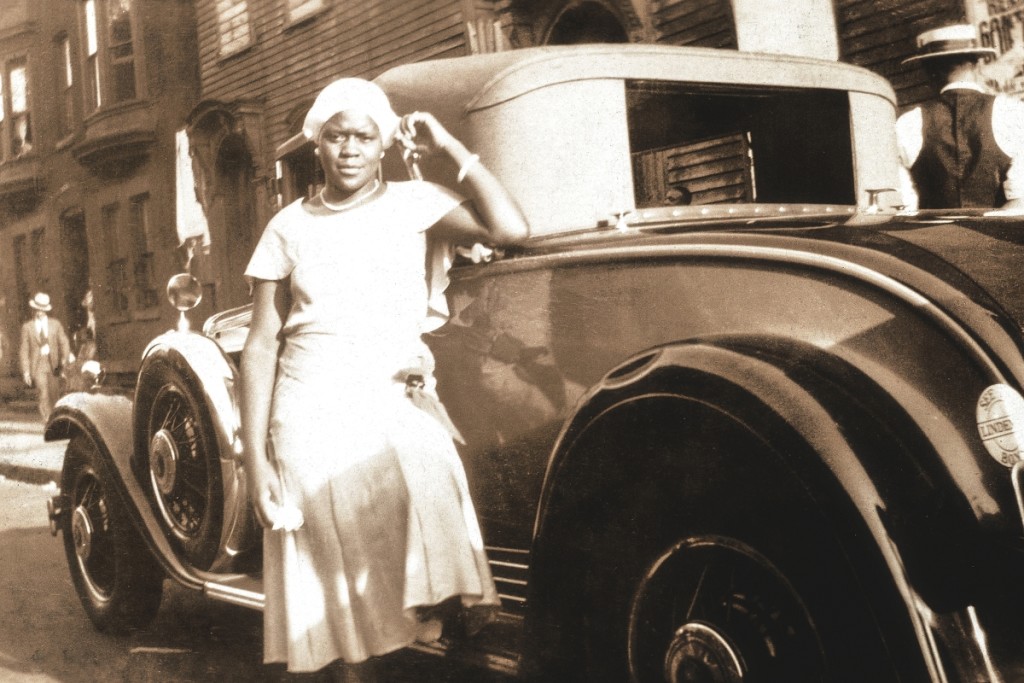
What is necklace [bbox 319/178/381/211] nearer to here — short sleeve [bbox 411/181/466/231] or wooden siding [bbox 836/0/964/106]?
short sleeve [bbox 411/181/466/231]

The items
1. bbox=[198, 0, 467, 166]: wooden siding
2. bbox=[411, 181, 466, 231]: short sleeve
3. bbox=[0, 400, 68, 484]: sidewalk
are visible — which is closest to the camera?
bbox=[411, 181, 466, 231]: short sleeve

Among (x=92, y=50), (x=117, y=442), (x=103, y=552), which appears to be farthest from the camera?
(x=92, y=50)

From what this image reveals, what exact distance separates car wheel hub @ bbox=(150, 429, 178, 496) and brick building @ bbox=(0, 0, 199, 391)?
1309mm

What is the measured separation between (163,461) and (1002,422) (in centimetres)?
277

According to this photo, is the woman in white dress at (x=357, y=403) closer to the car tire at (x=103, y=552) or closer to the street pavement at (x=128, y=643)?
the street pavement at (x=128, y=643)

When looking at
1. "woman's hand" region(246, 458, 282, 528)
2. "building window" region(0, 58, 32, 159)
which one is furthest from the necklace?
"building window" region(0, 58, 32, 159)

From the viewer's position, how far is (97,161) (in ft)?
18.8

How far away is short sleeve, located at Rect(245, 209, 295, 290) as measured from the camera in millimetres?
2738

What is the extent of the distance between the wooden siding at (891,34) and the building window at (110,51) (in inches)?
172

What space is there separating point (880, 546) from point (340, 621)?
1.41 meters

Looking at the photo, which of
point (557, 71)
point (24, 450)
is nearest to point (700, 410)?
point (557, 71)

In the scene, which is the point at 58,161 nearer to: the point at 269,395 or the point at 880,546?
the point at 269,395

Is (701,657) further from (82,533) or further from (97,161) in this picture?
(97,161)

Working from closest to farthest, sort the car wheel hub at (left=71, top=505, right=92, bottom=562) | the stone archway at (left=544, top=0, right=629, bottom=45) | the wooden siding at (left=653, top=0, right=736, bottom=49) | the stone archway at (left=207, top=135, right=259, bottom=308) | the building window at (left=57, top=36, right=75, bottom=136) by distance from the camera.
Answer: the car wheel hub at (left=71, top=505, right=92, bottom=562) → the stone archway at (left=207, top=135, right=259, bottom=308) → the building window at (left=57, top=36, right=75, bottom=136) → the wooden siding at (left=653, top=0, right=736, bottom=49) → the stone archway at (left=544, top=0, right=629, bottom=45)
